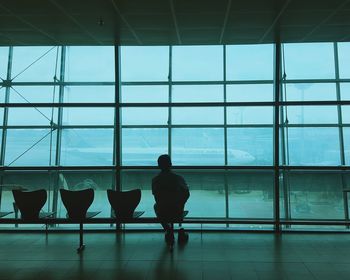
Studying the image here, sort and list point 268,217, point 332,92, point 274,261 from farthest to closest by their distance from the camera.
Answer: point 332,92 < point 268,217 < point 274,261

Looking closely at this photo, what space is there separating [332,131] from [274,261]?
3644mm

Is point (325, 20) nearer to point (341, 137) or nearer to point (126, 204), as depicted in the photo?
point (341, 137)

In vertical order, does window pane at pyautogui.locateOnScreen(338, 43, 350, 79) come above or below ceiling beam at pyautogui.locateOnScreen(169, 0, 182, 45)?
above

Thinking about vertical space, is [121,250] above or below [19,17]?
below

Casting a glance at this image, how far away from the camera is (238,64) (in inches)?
275

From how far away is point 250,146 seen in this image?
19.0 ft

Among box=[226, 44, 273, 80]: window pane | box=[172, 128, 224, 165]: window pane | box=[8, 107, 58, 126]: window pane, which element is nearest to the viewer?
box=[172, 128, 224, 165]: window pane

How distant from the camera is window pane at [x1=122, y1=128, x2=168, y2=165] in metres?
5.47

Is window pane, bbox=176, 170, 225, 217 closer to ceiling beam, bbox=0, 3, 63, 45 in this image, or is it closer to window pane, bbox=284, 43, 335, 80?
ceiling beam, bbox=0, 3, 63, 45

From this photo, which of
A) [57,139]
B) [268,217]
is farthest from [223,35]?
[57,139]

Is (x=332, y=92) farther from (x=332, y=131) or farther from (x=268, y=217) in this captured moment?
(x=268, y=217)

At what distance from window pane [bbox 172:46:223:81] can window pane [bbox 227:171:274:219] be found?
7.73ft

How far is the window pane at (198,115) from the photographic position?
6.14 metres

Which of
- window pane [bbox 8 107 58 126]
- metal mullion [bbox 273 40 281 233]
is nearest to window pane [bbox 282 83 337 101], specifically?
metal mullion [bbox 273 40 281 233]
